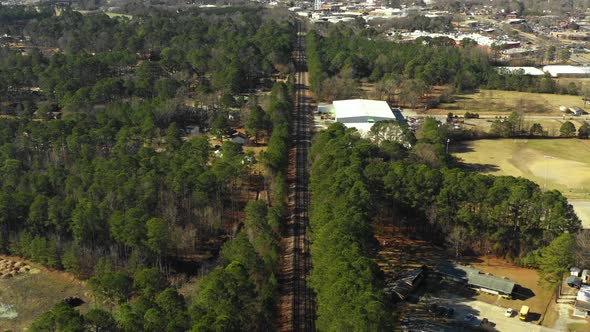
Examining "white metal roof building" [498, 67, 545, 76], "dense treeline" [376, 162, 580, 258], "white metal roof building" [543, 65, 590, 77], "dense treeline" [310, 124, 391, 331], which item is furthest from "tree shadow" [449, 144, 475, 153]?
"white metal roof building" [543, 65, 590, 77]

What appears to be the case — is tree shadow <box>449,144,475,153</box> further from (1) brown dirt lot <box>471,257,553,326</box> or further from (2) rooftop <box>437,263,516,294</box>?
(2) rooftop <box>437,263,516,294</box>

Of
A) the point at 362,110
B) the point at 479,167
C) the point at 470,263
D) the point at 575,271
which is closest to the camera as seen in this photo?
the point at 575,271

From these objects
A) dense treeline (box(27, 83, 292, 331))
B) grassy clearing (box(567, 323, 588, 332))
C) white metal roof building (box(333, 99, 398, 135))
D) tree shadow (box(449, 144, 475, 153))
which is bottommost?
grassy clearing (box(567, 323, 588, 332))

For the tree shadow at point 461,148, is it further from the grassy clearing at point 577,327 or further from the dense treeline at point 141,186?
the grassy clearing at point 577,327

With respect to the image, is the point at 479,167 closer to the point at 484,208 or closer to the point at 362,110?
the point at 362,110

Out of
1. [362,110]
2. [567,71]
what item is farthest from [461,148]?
[567,71]

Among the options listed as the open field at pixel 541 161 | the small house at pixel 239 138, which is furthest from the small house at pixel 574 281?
the small house at pixel 239 138

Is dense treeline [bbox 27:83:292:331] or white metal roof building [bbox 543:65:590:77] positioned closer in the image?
dense treeline [bbox 27:83:292:331]

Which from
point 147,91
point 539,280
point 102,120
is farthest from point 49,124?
point 539,280
